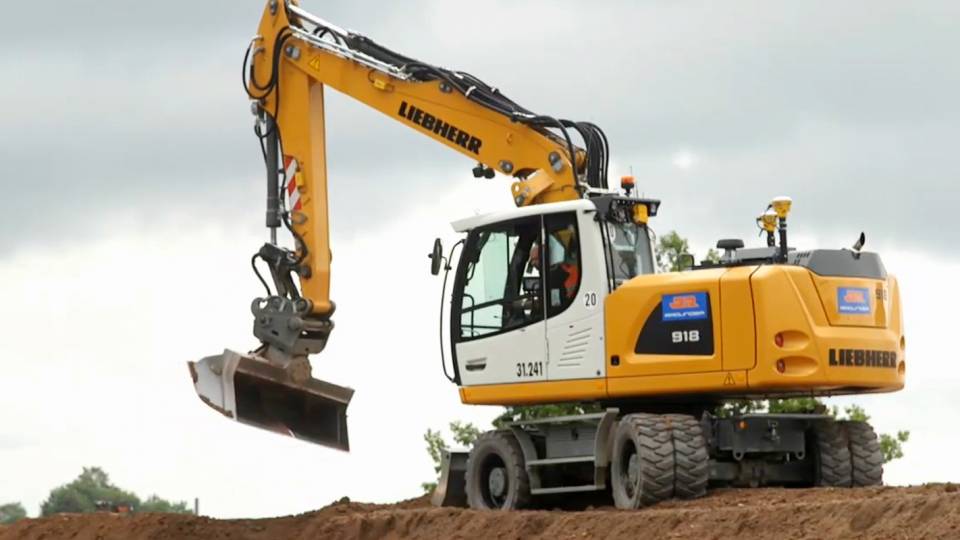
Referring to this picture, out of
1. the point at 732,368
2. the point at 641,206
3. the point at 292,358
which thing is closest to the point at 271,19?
the point at 292,358

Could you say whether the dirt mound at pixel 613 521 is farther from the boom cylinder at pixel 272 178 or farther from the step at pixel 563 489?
the boom cylinder at pixel 272 178

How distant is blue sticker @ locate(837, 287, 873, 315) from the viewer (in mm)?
18906

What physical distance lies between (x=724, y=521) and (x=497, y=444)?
182 inches

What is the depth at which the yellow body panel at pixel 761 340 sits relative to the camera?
60.9ft

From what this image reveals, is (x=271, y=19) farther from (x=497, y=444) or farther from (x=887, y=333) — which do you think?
(x=887, y=333)

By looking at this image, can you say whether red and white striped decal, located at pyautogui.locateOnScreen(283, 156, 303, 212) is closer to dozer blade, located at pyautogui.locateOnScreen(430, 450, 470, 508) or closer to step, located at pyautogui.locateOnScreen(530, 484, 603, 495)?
dozer blade, located at pyautogui.locateOnScreen(430, 450, 470, 508)

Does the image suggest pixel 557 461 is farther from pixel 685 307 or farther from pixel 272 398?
pixel 272 398

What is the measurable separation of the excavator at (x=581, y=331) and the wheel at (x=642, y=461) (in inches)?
0.8

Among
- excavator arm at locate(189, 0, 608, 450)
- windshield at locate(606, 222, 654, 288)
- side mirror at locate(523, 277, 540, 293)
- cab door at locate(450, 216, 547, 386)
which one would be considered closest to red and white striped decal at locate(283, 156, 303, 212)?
excavator arm at locate(189, 0, 608, 450)

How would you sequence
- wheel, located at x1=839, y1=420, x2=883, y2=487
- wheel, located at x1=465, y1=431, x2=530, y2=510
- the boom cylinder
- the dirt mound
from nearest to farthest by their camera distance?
the dirt mound, wheel, located at x1=839, y1=420, x2=883, y2=487, wheel, located at x1=465, y1=431, x2=530, y2=510, the boom cylinder

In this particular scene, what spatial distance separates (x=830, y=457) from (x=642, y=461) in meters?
2.40

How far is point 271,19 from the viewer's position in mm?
24266

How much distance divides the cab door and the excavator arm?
829mm

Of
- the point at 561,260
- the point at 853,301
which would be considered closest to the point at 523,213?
the point at 561,260
